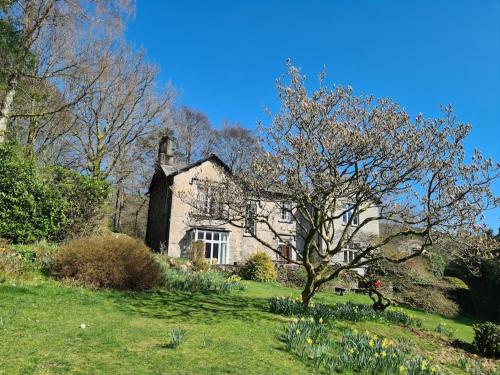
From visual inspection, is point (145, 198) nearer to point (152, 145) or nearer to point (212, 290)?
point (152, 145)

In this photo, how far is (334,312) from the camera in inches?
427

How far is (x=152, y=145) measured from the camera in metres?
35.5

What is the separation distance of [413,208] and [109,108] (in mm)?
21375

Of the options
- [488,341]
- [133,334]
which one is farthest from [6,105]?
[488,341]

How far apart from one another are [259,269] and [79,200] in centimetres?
1028

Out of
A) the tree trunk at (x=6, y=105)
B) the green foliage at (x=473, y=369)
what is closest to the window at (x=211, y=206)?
the green foliage at (x=473, y=369)

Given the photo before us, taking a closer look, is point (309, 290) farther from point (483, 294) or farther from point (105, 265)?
point (483, 294)

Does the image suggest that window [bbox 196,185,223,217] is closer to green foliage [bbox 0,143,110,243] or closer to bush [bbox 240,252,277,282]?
green foliage [bbox 0,143,110,243]

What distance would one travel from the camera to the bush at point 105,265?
35.8 ft

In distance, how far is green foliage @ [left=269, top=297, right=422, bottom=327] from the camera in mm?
10190

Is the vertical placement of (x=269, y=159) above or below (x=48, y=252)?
above

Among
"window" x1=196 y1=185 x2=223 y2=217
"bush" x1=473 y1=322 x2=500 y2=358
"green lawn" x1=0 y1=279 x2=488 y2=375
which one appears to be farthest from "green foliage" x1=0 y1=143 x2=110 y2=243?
"bush" x1=473 y1=322 x2=500 y2=358

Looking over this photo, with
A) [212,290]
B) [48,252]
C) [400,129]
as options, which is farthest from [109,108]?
[400,129]

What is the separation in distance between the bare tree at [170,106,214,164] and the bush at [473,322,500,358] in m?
34.9
